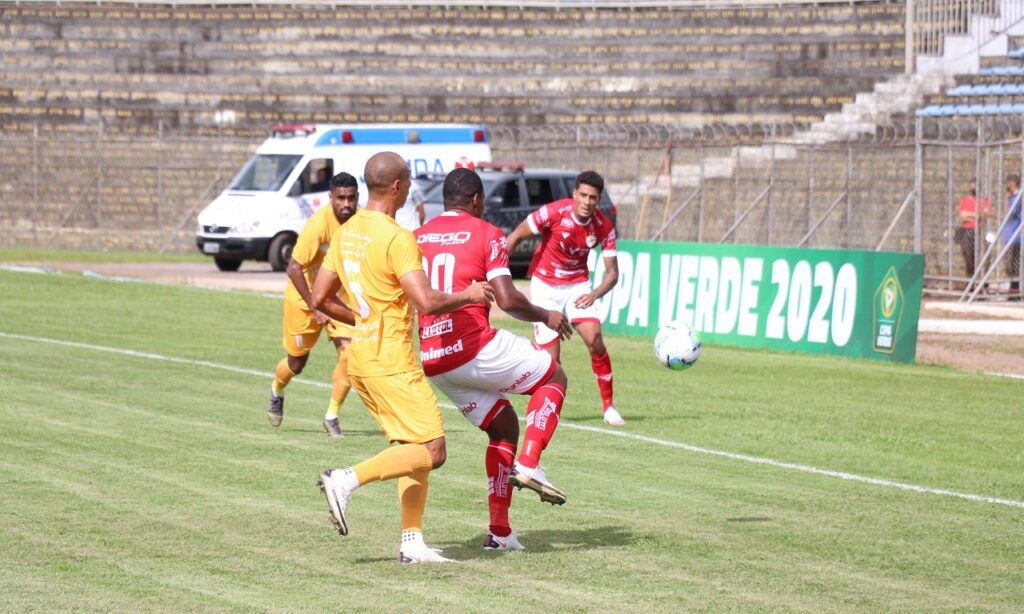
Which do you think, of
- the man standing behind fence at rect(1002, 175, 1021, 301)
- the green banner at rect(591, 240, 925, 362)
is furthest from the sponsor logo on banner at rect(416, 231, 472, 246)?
Answer: the man standing behind fence at rect(1002, 175, 1021, 301)

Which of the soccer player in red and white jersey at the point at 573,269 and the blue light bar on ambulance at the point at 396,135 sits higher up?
the blue light bar on ambulance at the point at 396,135

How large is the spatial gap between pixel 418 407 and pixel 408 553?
2.31 ft

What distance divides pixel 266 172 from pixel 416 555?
27278 mm

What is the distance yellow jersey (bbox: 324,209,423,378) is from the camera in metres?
7.78

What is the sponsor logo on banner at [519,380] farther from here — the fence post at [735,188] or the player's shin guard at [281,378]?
the fence post at [735,188]

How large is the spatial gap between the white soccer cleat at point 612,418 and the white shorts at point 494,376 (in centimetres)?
530

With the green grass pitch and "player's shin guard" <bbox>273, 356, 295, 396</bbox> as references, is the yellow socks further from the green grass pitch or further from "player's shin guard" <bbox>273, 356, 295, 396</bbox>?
"player's shin guard" <bbox>273, 356, 295, 396</bbox>

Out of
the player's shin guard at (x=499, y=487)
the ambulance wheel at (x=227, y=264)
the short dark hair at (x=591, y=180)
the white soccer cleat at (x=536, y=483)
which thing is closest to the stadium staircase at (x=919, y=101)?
the ambulance wheel at (x=227, y=264)

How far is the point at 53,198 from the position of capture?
141ft

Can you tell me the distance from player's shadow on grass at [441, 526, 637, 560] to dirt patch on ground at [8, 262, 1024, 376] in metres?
10.9

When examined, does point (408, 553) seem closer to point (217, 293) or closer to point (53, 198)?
point (217, 293)

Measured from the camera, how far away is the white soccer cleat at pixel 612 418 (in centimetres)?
1391

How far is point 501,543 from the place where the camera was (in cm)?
838

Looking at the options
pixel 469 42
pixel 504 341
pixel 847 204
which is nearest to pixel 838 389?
pixel 504 341
